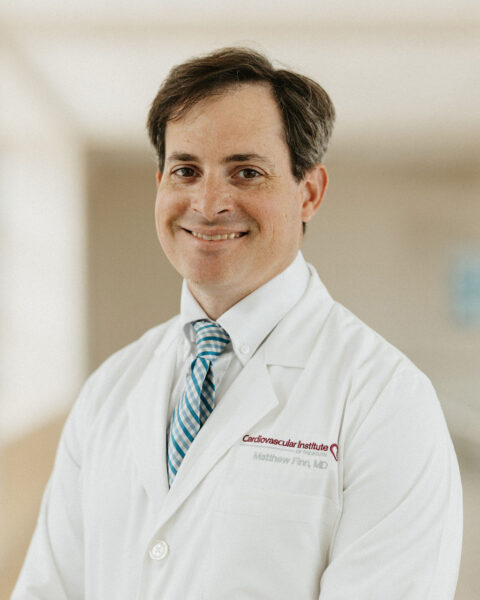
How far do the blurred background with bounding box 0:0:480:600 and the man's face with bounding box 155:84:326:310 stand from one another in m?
0.25

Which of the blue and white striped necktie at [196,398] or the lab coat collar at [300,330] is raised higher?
the lab coat collar at [300,330]

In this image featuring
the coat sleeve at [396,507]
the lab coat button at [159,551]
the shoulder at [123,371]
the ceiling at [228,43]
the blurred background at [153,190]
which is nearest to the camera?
the coat sleeve at [396,507]

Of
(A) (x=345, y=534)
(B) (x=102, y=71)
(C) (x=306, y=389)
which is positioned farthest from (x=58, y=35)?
(A) (x=345, y=534)

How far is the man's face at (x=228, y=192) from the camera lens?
1.02 metres

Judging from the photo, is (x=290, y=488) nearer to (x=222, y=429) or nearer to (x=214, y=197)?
(x=222, y=429)

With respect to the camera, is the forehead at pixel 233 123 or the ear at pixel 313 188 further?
the ear at pixel 313 188

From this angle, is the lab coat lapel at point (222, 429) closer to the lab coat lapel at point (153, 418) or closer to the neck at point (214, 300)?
the lab coat lapel at point (153, 418)

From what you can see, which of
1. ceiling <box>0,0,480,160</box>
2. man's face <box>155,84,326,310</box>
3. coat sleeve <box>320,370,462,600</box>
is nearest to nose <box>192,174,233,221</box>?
man's face <box>155,84,326,310</box>

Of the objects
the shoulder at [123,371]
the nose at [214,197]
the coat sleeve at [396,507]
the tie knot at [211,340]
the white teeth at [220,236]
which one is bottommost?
the coat sleeve at [396,507]

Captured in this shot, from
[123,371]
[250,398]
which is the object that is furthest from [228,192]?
[123,371]

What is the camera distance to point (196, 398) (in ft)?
3.48

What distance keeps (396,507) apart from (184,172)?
1.96ft

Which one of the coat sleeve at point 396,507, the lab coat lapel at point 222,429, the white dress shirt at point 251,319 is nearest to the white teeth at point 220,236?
the white dress shirt at point 251,319

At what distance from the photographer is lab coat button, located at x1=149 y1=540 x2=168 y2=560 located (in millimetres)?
971
